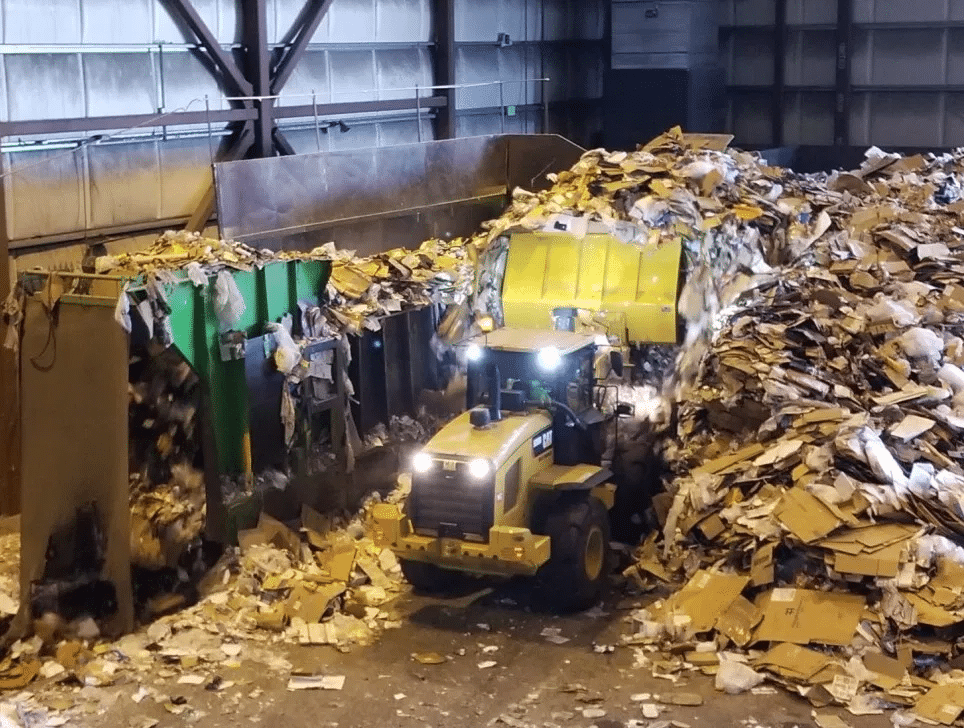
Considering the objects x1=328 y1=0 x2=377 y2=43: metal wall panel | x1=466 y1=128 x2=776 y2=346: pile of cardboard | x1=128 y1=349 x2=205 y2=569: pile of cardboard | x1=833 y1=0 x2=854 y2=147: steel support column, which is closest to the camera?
x1=128 y1=349 x2=205 y2=569: pile of cardboard

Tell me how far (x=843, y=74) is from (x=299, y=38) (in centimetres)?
984

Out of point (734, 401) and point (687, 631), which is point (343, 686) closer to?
point (687, 631)

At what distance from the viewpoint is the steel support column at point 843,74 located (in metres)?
20.0

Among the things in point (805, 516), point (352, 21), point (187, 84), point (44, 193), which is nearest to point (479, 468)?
point (805, 516)

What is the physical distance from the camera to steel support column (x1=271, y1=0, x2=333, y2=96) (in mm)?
13602

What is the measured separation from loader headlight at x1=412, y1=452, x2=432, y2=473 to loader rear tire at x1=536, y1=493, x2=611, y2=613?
0.84 metres

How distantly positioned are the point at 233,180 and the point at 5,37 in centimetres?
213

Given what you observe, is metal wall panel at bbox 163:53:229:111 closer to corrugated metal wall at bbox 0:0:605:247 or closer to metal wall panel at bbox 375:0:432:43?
corrugated metal wall at bbox 0:0:605:247

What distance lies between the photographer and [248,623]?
8266 mm

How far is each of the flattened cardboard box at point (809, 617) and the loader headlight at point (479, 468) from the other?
1.84m

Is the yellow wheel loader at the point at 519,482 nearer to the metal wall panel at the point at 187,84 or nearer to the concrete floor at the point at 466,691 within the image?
the concrete floor at the point at 466,691

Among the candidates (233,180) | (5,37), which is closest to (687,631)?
(233,180)

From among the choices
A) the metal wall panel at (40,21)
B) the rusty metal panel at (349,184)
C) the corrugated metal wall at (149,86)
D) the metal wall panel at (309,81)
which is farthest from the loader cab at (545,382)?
the metal wall panel at (309,81)

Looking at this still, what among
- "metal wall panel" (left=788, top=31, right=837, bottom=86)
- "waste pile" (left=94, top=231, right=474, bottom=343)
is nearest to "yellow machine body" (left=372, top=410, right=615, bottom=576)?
"waste pile" (left=94, top=231, right=474, bottom=343)
